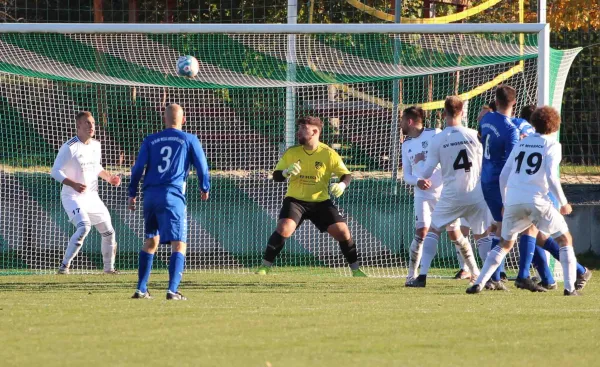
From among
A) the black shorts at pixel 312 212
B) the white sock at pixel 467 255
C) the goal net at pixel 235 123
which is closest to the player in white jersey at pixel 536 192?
the white sock at pixel 467 255

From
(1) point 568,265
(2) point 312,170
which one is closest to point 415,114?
(2) point 312,170

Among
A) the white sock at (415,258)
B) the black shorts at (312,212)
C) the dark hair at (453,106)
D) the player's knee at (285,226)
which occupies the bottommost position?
the white sock at (415,258)

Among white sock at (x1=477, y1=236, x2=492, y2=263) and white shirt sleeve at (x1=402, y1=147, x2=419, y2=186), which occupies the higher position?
white shirt sleeve at (x1=402, y1=147, x2=419, y2=186)

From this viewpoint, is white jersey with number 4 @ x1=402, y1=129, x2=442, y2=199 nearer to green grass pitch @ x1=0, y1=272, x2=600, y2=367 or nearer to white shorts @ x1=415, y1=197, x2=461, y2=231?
white shorts @ x1=415, y1=197, x2=461, y2=231

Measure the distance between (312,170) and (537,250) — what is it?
2.67m

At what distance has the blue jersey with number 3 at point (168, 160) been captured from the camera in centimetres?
998

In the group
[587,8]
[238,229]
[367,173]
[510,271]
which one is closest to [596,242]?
[510,271]

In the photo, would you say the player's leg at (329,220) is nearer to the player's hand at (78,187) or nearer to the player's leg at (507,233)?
the player's leg at (507,233)

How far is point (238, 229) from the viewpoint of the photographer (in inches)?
611

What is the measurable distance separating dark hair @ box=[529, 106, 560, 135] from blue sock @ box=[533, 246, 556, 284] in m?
1.65

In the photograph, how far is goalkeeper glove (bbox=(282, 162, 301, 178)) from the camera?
12195 mm

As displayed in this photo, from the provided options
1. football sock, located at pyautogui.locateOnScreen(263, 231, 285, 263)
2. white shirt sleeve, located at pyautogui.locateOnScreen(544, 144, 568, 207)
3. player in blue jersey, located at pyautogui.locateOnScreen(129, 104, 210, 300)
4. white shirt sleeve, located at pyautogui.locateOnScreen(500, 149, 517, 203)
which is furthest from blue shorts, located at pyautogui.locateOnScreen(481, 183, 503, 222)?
player in blue jersey, located at pyautogui.locateOnScreen(129, 104, 210, 300)

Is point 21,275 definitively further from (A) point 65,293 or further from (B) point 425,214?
(B) point 425,214

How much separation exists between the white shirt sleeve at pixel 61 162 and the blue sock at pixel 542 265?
18.3 ft
